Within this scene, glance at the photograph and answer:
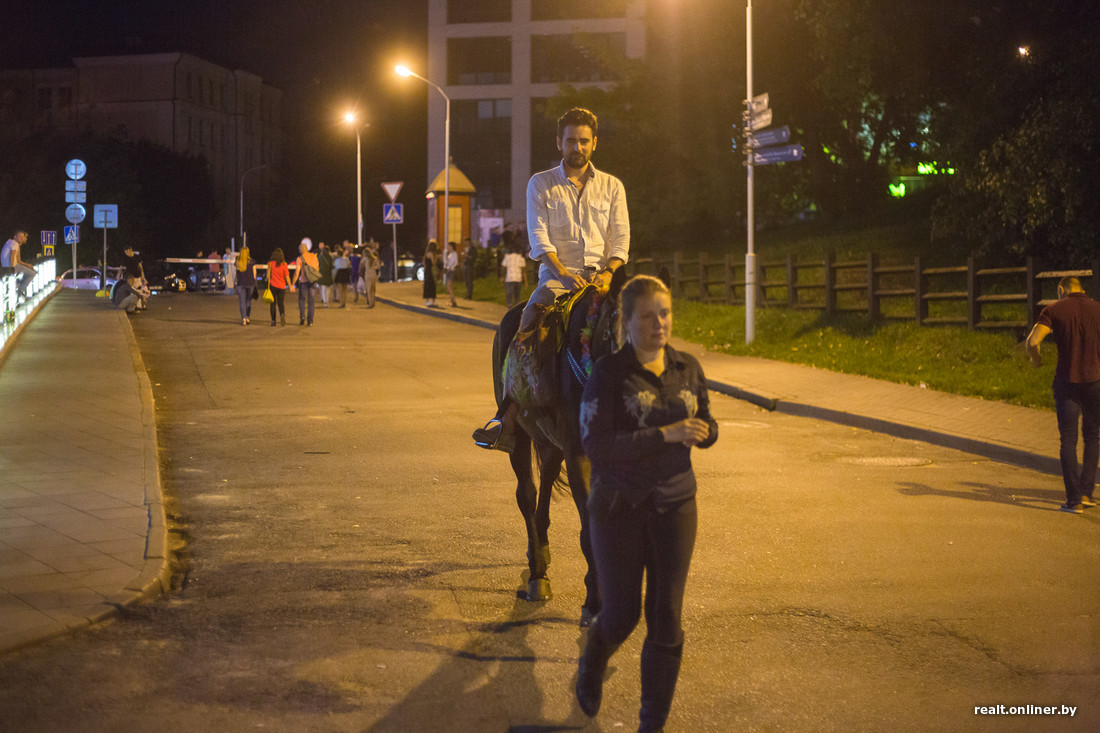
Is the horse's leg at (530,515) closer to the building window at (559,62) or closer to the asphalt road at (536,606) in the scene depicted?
the asphalt road at (536,606)

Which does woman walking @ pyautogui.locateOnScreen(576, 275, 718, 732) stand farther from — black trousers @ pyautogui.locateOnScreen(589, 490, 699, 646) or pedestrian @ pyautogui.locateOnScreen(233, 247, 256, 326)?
pedestrian @ pyautogui.locateOnScreen(233, 247, 256, 326)

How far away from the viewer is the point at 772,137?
811 inches

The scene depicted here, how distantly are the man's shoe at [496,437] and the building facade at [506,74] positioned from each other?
5905cm

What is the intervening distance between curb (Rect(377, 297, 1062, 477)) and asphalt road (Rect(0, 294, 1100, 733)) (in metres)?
0.33

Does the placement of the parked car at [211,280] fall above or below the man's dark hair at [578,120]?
below

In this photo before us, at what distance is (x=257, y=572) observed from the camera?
22.7 ft

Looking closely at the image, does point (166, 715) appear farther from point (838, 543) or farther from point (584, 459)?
point (838, 543)

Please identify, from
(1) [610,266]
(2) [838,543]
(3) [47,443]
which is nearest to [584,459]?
(1) [610,266]

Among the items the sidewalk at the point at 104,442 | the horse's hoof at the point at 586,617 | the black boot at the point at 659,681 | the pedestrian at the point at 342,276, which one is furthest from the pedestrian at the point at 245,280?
the black boot at the point at 659,681

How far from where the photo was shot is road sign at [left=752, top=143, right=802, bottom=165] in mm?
19641

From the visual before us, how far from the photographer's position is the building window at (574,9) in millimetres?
64750

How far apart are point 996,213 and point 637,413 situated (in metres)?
19.6

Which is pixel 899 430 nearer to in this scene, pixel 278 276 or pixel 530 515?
pixel 530 515

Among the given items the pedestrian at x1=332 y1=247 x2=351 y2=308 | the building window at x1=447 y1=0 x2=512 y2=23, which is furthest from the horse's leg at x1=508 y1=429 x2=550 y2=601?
the building window at x1=447 y1=0 x2=512 y2=23
